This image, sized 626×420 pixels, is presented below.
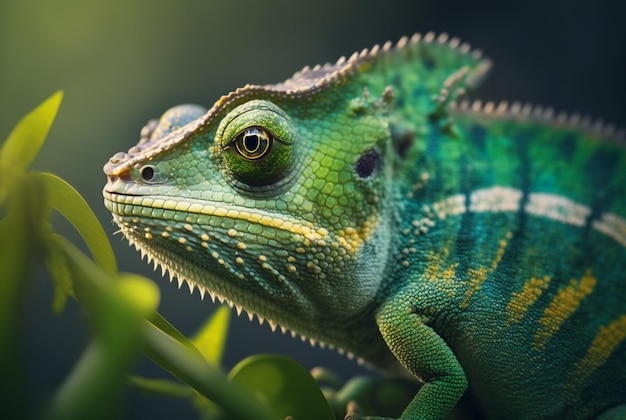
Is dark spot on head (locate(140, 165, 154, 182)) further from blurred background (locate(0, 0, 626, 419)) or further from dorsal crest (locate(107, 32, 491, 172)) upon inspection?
blurred background (locate(0, 0, 626, 419))

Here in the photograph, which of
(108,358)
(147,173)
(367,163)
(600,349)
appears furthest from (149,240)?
(600,349)

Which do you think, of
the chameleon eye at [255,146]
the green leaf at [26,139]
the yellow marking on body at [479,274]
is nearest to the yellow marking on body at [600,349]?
the yellow marking on body at [479,274]

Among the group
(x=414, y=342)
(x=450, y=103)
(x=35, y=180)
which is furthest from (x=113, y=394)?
(x=450, y=103)

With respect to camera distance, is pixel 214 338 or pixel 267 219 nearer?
pixel 267 219

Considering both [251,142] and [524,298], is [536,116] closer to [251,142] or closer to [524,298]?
[524,298]

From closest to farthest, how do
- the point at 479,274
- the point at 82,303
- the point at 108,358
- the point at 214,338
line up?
the point at 108,358
the point at 82,303
the point at 479,274
the point at 214,338

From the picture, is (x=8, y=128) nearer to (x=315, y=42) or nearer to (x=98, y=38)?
(x=98, y=38)

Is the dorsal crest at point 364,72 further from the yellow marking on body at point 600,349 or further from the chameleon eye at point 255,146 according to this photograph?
the yellow marking on body at point 600,349

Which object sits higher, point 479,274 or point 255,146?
point 255,146
